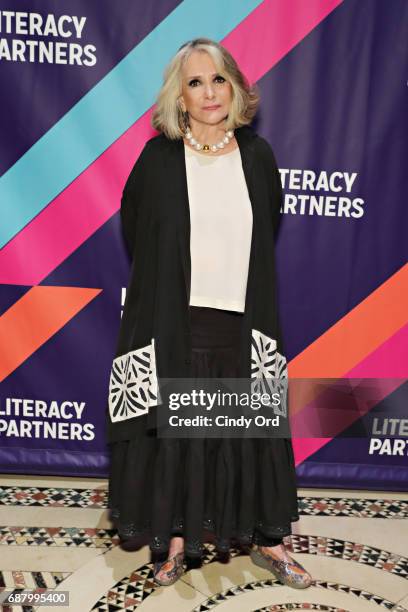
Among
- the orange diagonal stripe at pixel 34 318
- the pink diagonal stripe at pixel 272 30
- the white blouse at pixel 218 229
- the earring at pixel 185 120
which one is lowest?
the orange diagonal stripe at pixel 34 318

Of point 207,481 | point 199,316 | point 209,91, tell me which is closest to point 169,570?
point 207,481

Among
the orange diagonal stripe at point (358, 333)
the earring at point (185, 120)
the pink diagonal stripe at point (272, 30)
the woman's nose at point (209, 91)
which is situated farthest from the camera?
the orange diagonal stripe at point (358, 333)

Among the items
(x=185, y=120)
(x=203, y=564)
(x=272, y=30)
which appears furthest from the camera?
(x=272, y=30)

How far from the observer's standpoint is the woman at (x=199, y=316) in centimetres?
230

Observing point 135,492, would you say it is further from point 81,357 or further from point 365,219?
point 365,219

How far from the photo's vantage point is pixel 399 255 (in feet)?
10.2

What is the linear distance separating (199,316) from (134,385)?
36cm

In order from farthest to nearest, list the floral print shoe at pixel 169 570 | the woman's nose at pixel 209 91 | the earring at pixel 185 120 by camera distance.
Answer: the floral print shoe at pixel 169 570 < the earring at pixel 185 120 < the woman's nose at pixel 209 91

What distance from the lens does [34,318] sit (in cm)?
319

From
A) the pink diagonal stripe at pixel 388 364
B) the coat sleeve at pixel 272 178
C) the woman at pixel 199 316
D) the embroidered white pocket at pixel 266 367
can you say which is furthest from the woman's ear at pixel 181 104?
the pink diagonal stripe at pixel 388 364

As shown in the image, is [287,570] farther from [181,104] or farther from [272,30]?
[272,30]

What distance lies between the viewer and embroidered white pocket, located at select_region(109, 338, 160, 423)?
2432 mm

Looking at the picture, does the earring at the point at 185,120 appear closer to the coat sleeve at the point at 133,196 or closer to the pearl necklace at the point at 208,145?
the pearl necklace at the point at 208,145

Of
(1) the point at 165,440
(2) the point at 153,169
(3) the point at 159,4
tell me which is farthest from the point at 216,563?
(3) the point at 159,4
